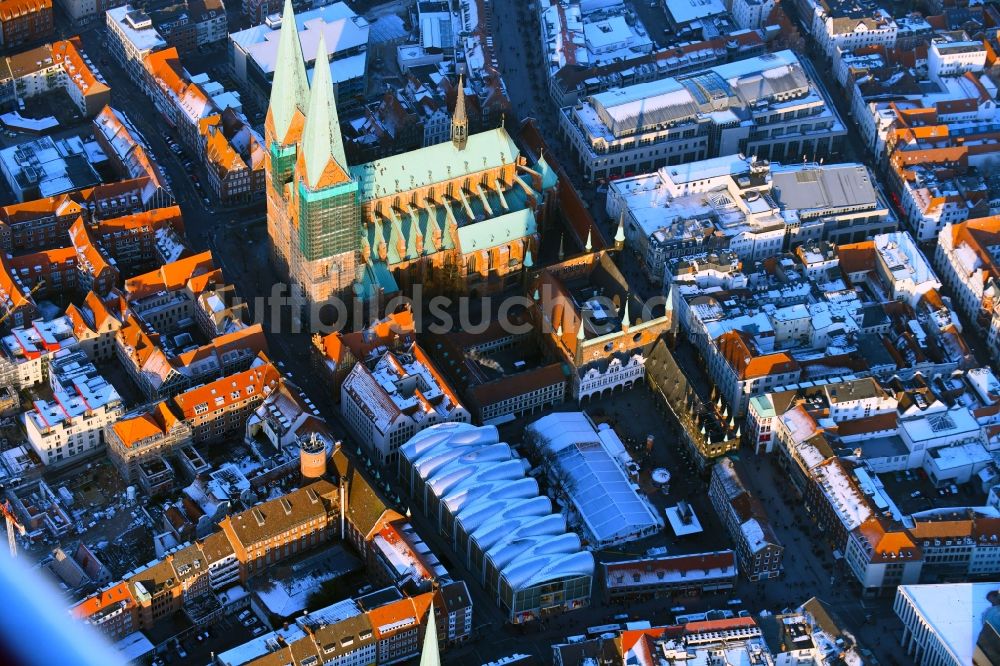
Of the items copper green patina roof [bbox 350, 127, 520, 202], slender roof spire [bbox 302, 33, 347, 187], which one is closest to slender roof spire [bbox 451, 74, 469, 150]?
copper green patina roof [bbox 350, 127, 520, 202]

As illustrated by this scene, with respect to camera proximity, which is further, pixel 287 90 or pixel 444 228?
pixel 444 228

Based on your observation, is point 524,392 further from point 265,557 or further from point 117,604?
point 117,604

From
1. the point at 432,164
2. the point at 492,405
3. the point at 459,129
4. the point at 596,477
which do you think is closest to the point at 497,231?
the point at 432,164

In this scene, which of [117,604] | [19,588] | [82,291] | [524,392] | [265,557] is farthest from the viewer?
[82,291]

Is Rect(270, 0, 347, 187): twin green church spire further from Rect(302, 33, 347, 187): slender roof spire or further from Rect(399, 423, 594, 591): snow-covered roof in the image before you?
Rect(399, 423, 594, 591): snow-covered roof

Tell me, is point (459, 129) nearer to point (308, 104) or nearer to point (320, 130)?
point (308, 104)

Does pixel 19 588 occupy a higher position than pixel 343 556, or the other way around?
pixel 19 588

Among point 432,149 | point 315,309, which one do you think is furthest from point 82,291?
point 432,149
